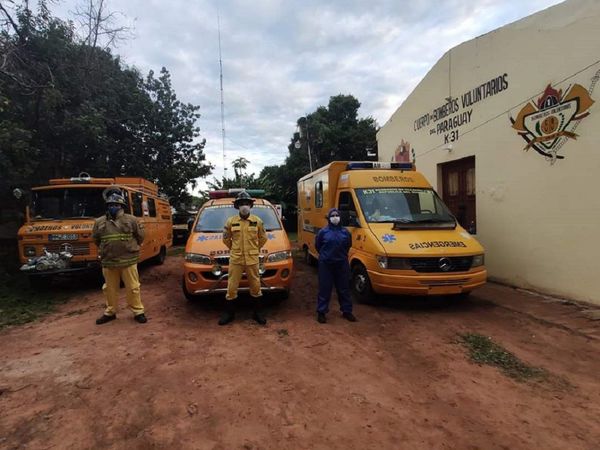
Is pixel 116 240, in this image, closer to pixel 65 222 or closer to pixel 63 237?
pixel 63 237

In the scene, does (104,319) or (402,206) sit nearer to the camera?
(104,319)

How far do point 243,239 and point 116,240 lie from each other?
6.09 ft

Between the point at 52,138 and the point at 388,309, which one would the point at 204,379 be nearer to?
the point at 388,309

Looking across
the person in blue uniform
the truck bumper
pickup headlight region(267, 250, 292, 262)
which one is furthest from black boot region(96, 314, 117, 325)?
the truck bumper

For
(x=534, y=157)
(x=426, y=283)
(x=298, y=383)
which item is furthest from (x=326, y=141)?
(x=298, y=383)

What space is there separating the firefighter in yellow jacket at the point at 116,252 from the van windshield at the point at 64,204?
2783mm

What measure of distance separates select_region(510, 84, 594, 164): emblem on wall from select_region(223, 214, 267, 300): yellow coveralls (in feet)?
18.2

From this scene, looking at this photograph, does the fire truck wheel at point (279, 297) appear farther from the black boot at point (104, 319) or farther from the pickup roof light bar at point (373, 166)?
the pickup roof light bar at point (373, 166)

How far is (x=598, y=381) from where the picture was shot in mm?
3967

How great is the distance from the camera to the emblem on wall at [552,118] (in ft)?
21.5

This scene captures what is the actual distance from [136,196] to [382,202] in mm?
5720

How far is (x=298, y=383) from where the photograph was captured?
12.6 ft

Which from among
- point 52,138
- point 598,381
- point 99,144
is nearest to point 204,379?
point 598,381

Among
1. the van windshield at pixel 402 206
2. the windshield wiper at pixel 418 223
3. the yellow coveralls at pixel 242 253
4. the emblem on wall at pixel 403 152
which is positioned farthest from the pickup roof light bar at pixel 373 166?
the emblem on wall at pixel 403 152
